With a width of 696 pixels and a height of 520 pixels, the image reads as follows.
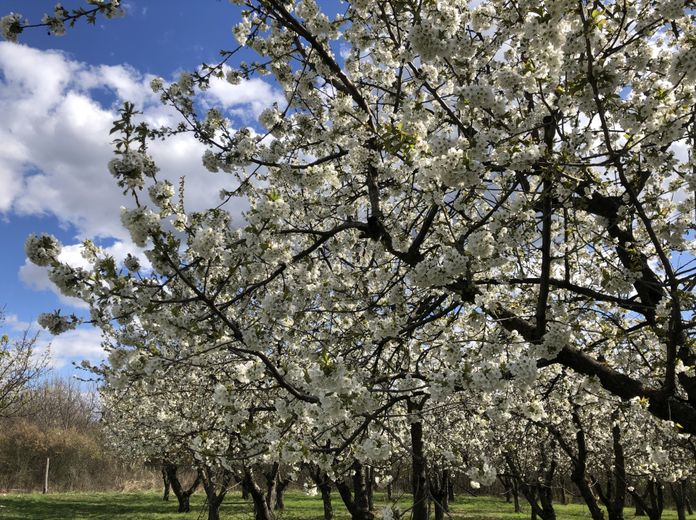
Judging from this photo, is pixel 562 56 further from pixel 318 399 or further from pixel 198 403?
pixel 198 403

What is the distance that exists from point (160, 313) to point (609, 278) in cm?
418

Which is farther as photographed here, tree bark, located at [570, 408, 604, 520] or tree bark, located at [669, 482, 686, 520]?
tree bark, located at [669, 482, 686, 520]

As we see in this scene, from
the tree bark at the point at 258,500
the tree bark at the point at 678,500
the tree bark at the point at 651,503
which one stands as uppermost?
the tree bark at the point at 258,500

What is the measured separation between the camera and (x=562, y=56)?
12.4 feet

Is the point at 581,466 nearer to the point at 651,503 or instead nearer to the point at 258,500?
the point at 258,500

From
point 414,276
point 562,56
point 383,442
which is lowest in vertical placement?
point 383,442

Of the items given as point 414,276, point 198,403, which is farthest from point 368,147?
point 198,403

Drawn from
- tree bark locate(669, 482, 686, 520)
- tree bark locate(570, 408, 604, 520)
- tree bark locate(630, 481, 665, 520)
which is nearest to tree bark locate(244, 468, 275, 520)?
tree bark locate(570, 408, 604, 520)

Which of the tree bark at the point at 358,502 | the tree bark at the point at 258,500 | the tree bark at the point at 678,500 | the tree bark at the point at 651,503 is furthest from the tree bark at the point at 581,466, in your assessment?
the tree bark at the point at 678,500

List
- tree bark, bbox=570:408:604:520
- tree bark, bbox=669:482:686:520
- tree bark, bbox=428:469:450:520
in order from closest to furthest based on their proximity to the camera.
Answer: tree bark, bbox=428:469:450:520, tree bark, bbox=570:408:604:520, tree bark, bbox=669:482:686:520

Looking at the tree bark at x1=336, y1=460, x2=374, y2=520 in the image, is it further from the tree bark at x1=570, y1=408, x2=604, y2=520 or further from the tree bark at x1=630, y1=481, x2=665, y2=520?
the tree bark at x1=630, y1=481, x2=665, y2=520

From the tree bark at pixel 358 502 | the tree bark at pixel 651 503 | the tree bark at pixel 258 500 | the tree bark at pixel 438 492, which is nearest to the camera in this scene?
the tree bark at pixel 438 492

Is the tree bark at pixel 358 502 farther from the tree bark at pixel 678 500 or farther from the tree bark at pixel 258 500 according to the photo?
the tree bark at pixel 678 500

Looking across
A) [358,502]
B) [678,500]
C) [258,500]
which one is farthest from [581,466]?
[678,500]
